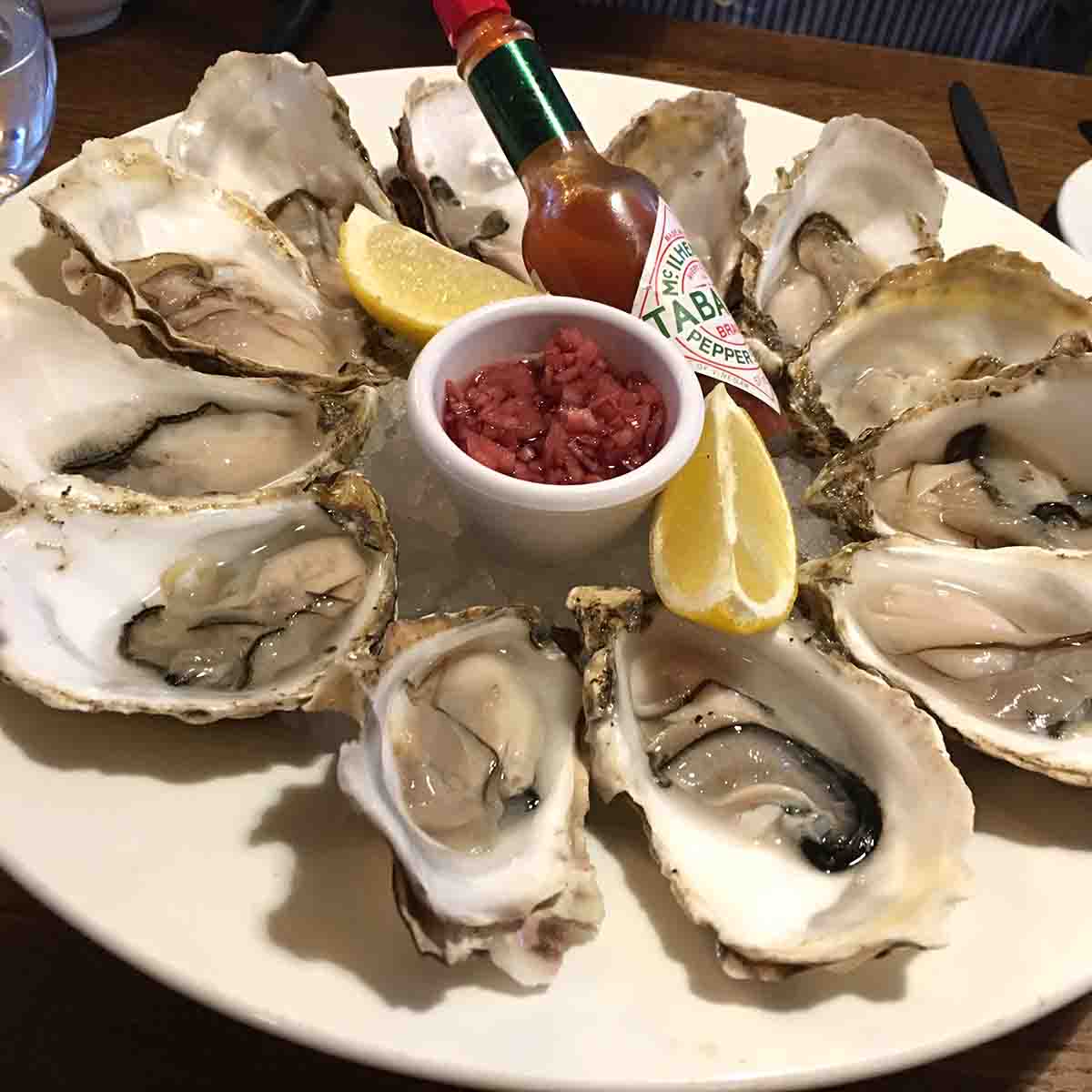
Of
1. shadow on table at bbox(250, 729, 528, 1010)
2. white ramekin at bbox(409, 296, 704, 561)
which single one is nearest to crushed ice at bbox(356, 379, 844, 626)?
white ramekin at bbox(409, 296, 704, 561)

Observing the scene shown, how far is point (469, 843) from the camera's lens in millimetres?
860

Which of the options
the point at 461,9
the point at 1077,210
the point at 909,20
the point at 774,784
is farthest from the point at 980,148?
the point at 774,784

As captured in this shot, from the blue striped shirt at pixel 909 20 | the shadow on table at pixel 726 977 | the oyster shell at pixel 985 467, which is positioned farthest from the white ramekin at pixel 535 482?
the blue striped shirt at pixel 909 20

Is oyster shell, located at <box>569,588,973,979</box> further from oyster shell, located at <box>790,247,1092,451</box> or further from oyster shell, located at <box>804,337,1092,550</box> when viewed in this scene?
oyster shell, located at <box>790,247,1092,451</box>

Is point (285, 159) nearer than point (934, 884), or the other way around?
point (934, 884)

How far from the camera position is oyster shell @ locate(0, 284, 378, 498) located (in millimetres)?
1116

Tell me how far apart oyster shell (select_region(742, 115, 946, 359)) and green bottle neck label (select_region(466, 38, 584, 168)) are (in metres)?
0.38

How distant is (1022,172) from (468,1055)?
2.06 meters

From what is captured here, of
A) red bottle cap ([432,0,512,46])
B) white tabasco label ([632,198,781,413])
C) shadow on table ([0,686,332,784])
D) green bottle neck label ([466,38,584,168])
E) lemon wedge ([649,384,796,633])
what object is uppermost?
red bottle cap ([432,0,512,46])

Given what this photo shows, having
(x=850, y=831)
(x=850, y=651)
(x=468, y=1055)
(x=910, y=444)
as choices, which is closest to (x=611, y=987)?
(x=468, y=1055)

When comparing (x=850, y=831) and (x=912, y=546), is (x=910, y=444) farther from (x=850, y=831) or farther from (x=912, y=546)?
(x=850, y=831)

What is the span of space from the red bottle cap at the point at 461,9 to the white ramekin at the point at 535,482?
12.6 inches

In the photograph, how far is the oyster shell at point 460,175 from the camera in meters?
1.49

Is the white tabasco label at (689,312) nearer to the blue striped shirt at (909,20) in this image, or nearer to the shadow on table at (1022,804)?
the shadow on table at (1022,804)
